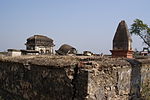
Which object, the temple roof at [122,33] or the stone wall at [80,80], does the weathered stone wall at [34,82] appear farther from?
the temple roof at [122,33]

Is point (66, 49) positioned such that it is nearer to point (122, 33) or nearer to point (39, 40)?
point (39, 40)

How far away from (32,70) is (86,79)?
1.77 m

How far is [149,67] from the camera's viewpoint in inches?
223

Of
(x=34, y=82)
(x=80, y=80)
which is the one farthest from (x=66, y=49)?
(x=80, y=80)

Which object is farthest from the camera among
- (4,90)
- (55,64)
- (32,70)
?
(4,90)

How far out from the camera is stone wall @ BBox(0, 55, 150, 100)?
3736 mm

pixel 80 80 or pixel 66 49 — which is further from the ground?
pixel 66 49

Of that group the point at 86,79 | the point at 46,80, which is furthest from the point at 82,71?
the point at 46,80

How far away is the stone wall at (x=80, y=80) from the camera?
3736 mm

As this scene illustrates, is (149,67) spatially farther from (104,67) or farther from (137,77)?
(104,67)

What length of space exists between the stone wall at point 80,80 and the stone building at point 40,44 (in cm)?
2721

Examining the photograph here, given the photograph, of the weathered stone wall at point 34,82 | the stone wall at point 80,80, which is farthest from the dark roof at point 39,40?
the stone wall at point 80,80

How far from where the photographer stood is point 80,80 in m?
3.71

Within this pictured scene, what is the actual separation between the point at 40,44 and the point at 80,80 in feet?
98.8
